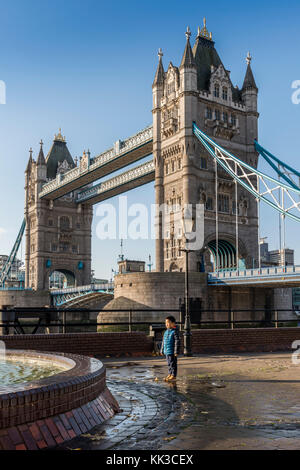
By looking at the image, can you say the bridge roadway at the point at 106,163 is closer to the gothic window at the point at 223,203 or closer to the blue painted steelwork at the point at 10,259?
the gothic window at the point at 223,203

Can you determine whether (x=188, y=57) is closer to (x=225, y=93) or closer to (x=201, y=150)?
(x=225, y=93)

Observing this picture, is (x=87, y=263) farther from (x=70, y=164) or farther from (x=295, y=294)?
(x=295, y=294)

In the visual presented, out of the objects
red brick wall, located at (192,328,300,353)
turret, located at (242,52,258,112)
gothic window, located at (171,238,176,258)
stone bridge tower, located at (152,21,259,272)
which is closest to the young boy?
red brick wall, located at (192,328,300,353)

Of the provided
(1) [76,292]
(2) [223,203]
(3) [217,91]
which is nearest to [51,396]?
(2) [223,203]

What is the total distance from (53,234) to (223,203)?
121 ft

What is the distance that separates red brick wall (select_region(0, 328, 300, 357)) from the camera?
12.1 metres

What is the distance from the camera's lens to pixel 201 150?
4659cm

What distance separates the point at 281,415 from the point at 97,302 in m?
54.1

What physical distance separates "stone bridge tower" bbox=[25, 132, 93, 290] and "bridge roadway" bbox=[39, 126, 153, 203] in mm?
2814

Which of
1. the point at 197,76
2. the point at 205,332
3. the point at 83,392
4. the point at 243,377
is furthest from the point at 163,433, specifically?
the point at 197,76

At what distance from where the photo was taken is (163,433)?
5.17 m

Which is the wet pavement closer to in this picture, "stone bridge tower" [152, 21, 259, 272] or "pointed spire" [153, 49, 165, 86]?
"stone bridge tower" [152, 21, 259, 272]

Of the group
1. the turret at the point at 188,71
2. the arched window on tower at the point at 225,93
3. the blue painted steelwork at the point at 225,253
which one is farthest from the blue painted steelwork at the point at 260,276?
the arched window on tower at the point at 225,93

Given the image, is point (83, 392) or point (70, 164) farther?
point (70, 164)
